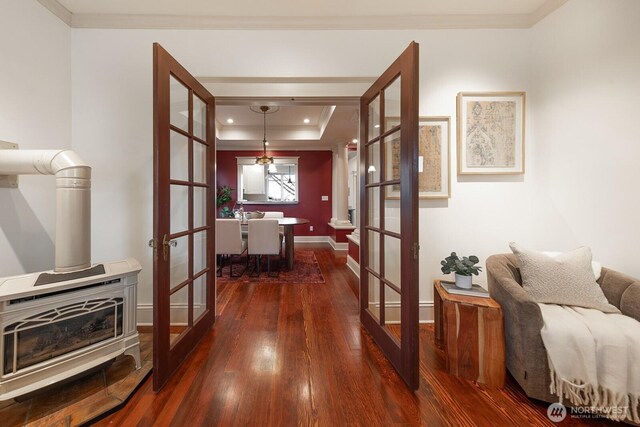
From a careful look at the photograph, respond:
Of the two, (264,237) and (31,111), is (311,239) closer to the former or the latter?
(264,237)

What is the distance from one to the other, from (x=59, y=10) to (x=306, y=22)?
1.96 meters

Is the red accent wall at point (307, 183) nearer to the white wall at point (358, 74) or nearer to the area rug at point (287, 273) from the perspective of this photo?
the area rug at point (287, 273)

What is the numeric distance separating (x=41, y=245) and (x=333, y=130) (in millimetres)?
4316

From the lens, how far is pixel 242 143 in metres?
6.07

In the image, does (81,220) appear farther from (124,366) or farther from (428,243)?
(428,243)

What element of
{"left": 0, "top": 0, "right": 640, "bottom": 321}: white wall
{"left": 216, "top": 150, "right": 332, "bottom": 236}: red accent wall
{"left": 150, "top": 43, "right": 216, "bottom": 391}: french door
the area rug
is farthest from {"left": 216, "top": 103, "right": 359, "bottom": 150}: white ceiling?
{"left": 150, "top": 43, "right": 216, "bottom": 391}: french door

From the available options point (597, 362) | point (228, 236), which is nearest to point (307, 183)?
point (228, 236)

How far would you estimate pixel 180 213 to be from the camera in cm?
185

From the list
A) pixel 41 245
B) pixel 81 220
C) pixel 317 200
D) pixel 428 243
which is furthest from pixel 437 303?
pixel 317 200

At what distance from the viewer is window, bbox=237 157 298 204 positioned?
6575 mm

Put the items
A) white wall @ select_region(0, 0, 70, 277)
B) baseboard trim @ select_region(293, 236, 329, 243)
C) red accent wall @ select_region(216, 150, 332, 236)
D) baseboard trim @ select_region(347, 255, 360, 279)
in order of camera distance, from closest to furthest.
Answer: white wall @ select_region(0, 0, 70, 277) < baseboard trim @ select_region(347, 255, 360, 279) < red accent wall @ select_region(216, 150, 332, 236) < baseboard trim @ select_region(293, 236, 329, 243)

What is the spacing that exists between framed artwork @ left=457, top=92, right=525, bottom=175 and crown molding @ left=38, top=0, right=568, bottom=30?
605 millimetres

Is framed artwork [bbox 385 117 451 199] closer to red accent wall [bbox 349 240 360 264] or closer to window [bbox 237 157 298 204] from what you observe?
red accent wall [bbox 349 240 360 264]

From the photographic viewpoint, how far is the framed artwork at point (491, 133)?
217 centimetres
